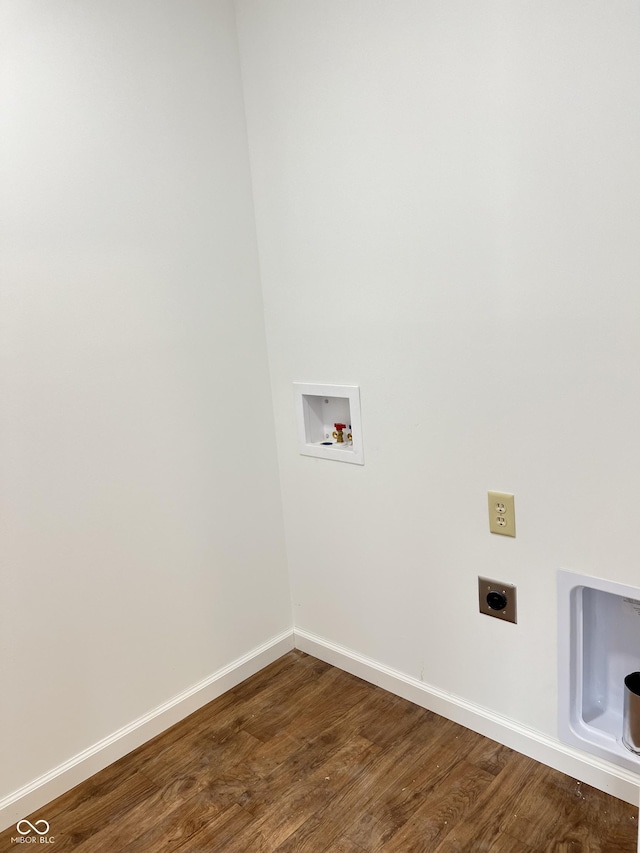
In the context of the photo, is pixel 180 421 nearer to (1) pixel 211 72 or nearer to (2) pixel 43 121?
(2) pixel 43 121

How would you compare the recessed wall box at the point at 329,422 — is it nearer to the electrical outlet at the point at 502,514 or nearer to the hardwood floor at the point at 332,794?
the electrical outlet at the point at 502,514

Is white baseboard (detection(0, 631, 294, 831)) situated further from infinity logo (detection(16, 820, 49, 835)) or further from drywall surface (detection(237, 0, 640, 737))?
drywall surface (detection(237, 0, 640, 737))

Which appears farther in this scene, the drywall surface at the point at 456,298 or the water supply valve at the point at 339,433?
the water supply valve at the point at 339,433

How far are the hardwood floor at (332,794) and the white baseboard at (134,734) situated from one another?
3cm

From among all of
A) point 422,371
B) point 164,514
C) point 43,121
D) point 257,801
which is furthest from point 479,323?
point 257,801

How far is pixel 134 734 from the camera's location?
6.11ft

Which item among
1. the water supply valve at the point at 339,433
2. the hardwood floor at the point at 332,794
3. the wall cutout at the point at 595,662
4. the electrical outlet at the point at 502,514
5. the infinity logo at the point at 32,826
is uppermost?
the water supply valve at the point at 339,433

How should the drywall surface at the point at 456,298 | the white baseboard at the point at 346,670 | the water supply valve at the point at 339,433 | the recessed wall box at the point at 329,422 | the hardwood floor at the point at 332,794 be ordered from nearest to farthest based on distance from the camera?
1. the drywall surface at the point at 456,298
2. the hardwood floor at the point at 332,794
3. the white baseboard at the point at 346,670
4. the recessed wall box at the point at 329,422
5. the water supply valve at the point at 339,433

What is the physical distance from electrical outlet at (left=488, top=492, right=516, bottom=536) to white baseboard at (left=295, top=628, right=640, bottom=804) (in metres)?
0.55

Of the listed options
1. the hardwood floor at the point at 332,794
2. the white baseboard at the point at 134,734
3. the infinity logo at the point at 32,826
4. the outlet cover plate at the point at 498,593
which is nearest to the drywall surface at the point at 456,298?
the outlet cover plate at the point at 498,593

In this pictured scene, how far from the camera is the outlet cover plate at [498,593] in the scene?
1.63 metres

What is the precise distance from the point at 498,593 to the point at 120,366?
47.3 inches

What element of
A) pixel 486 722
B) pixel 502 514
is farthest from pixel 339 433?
pixel 486 722

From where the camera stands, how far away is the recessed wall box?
6.30ft
